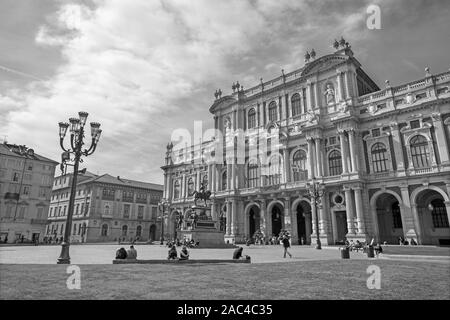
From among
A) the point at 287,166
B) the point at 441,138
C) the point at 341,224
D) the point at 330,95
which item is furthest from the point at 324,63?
the point at 341,224

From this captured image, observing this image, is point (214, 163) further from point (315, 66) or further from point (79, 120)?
point (79, 120)

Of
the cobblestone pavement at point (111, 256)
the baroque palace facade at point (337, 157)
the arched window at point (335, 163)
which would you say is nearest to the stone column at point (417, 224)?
the baroque palace facade at point (337, 157)

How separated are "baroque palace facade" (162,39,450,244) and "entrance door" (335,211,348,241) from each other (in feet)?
0.41

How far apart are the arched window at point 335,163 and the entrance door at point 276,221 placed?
10409 millimetres

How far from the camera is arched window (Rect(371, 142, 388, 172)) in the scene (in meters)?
35.9

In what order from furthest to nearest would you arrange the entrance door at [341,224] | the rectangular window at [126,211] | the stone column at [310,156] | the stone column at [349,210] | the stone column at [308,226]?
the rectangular window at [126,211], the stone column at [308,226], the stone column at [310,156], the entrance door at [341,224], the stone column at [349,210]

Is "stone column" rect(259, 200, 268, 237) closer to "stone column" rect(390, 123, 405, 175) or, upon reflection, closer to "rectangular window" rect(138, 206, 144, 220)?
"stone column" rect(390, 123, 405, 175)

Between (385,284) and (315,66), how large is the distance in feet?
130

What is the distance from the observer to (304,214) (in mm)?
41500

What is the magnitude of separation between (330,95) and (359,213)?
1678 cm

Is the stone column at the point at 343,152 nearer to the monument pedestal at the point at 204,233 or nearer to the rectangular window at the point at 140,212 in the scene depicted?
the monument pedestal at the point at 204,233

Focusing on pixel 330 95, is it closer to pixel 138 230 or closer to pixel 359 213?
pixel 359 213

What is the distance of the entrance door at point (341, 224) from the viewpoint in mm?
37969
